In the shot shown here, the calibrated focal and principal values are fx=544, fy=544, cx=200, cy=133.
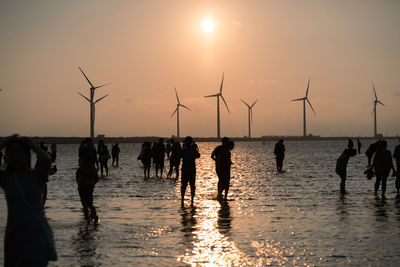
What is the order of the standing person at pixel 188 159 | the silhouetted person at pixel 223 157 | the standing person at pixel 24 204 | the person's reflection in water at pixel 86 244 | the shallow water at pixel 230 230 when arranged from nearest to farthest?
1. the standing person at pixel 24 204
2. the person's reflection in water at pixel 86 244
3. the shallow water at pixel 230 230
4. the standing person at pixel 188 159
5. the silhouetted person at pixel 223 157

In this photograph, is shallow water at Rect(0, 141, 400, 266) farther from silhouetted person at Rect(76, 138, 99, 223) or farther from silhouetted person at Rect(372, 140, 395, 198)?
silhouetted person at Rect(372, 140, 395, 198)

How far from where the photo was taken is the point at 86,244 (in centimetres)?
915

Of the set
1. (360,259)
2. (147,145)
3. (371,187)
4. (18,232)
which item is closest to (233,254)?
(360,259)

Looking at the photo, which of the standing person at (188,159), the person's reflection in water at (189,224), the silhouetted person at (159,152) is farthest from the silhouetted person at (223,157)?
the silhouetted person at (159,152)

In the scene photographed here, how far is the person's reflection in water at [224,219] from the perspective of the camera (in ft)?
34.6

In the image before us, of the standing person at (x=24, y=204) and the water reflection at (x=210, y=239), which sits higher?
the standing person at (x=24, y=204)

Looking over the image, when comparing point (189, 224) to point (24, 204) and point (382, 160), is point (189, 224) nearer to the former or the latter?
point (24, 204)

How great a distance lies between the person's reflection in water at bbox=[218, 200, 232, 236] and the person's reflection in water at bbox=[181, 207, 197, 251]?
552mm

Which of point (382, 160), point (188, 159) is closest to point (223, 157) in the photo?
point (188, 159)

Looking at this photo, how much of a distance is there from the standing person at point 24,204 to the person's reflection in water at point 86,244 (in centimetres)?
317

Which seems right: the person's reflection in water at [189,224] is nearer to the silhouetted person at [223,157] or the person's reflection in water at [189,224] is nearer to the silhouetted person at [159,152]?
the silhouetted person at [223,157]

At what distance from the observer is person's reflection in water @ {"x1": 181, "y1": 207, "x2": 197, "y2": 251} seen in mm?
9367

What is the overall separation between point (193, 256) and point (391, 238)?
3.73 metres

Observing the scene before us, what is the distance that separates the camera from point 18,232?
453cm
